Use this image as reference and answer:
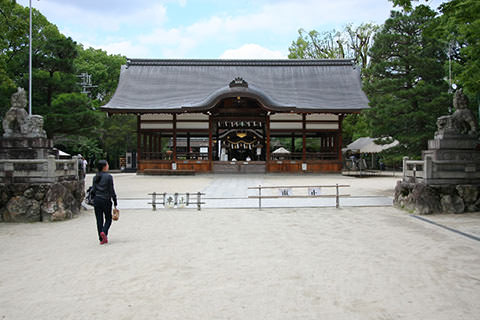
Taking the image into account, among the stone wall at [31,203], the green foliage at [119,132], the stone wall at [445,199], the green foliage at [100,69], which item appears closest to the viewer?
the stone wall at [31,203]

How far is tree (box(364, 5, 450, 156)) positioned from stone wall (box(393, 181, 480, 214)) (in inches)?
120

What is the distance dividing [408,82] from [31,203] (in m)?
12.0

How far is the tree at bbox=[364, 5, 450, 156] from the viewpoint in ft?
36.5

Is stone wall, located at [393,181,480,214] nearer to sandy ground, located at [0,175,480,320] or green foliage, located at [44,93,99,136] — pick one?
sandy ground, located at [0,175,480,320]

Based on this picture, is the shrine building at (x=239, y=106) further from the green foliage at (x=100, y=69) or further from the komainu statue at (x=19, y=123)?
the komainu statue at (x=19, y=123)

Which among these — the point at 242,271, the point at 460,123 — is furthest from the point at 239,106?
the point at 242,271

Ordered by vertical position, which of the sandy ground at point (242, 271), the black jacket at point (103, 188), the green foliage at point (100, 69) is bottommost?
the sandy ground at point (242, 271)

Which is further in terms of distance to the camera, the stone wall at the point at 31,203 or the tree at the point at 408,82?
the tree at the point at 408,82

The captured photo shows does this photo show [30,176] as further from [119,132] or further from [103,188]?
[119,132]

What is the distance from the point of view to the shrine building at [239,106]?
2072 centimetres

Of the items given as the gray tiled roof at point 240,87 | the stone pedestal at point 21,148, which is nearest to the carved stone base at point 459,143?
the stone pedestal at point 21,148

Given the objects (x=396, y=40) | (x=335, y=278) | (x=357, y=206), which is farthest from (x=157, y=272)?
(x=396, y=40)

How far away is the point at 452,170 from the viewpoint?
8.52 metres

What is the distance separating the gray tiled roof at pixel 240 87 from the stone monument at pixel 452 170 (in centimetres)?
1178
